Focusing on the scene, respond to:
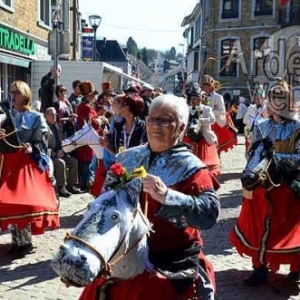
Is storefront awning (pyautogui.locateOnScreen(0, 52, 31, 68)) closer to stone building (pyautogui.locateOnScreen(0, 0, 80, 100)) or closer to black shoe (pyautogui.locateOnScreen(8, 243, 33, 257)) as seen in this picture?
stone building (pyautogui.locateOnScreen(0, 0, 80, 100))

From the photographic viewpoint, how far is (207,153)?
943 cm

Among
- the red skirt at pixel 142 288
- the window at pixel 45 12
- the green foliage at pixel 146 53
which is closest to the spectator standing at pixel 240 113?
the window at pixel 45 12

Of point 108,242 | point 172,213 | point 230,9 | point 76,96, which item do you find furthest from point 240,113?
point 108,242

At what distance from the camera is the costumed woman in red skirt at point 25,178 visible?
→ 5617 millimetres

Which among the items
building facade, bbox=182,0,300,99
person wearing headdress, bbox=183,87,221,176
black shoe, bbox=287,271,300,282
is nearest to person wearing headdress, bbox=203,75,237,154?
person wearing headdress, bbox=183,87,221,176

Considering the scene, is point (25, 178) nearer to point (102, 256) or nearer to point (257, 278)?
point (257, 278)

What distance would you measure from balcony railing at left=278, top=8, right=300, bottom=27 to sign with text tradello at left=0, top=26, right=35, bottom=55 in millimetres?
26518

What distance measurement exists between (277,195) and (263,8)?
38.5 meters

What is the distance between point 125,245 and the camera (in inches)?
92.9

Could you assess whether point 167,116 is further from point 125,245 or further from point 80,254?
point 80,254

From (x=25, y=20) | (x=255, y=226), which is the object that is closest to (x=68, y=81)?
(x=25, y=20)

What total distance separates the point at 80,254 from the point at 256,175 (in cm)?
280

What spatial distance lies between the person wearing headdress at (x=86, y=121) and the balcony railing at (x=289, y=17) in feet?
109

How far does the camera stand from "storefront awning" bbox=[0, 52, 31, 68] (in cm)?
1450
